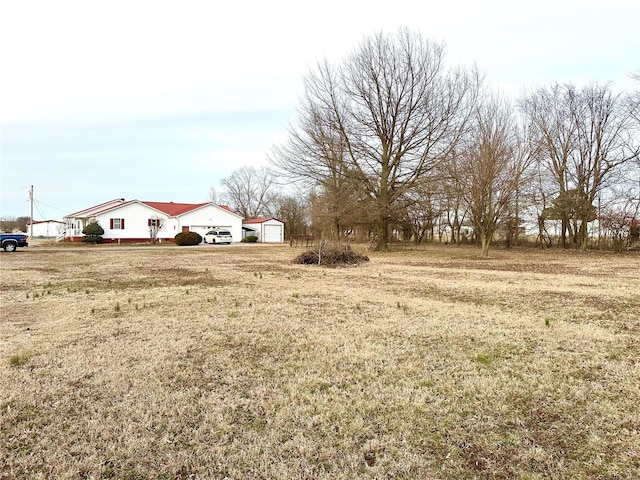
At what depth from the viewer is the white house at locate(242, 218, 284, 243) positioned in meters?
47.2

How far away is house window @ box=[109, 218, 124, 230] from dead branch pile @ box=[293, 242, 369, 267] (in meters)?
27.2

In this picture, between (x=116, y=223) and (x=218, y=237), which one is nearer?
(x=116, y=223)

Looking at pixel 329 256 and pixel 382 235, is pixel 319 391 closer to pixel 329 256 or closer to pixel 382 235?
pixel 329 256

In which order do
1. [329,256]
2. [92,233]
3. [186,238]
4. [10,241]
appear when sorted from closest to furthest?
[329,256], [10,241], [92,233], [186,238]

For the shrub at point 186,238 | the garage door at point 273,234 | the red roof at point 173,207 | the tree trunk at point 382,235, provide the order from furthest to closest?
1. the garage door at point 273,234
2. the red roof at point 173,207
3. the shrub at point 186,238
4. the tree trunk at point 382,235

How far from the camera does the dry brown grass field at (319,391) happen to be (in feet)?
7.72

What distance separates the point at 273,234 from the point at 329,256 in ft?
109

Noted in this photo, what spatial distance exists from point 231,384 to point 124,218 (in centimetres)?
3785

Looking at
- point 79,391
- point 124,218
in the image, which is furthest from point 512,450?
point 124,218

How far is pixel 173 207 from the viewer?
42188 mm

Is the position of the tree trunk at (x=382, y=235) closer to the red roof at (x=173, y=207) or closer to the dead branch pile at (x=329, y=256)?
the dead branch pile at (x=329, y=256)

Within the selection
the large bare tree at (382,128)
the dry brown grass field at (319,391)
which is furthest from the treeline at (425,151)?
the dry brown grass field at (319,391)

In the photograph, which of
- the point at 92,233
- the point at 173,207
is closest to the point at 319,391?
the point at 92,233

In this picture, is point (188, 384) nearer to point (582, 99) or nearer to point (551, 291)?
point (551, 291)
